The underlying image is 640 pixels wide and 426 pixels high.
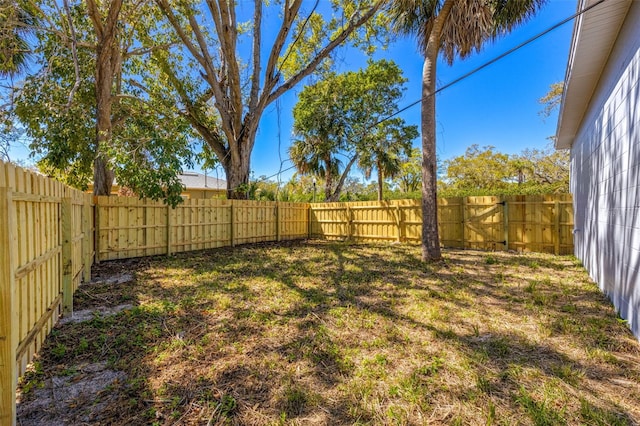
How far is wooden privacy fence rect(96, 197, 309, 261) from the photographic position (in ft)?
→ 22.2

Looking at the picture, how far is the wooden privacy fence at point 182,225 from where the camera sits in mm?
6755

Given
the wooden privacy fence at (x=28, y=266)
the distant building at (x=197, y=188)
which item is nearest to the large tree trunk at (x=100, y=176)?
the wooden privacy fence at (x=28, y=266)

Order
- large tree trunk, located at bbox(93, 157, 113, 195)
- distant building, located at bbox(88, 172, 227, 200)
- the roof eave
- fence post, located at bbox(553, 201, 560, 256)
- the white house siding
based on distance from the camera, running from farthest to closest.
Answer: distant building, located at bbox(88, 172, 227, 200)
large tree trunk, located at bbox(93, 157, 113, 195)
fence post, located at bbox(553, 201, 560, 256)
the roof eave
the white house siding

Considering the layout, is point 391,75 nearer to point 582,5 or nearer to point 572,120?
point 572,120

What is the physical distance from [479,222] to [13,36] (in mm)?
12522

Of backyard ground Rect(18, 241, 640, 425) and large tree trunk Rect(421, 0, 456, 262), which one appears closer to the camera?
backyard ground Rect(18, 241, 640, 425)

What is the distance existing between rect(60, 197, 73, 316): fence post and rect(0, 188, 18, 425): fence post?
6.49 ft

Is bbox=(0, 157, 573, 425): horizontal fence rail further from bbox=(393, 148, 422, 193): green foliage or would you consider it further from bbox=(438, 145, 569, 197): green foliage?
bbox=(393, 148, 422, 193): green foliage

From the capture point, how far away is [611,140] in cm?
372

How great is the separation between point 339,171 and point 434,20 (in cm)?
1031

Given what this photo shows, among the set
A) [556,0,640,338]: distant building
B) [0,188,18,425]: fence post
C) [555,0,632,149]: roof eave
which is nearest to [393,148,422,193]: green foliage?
[555,0,632,149]: roof eave

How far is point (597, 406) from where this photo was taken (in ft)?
5.98

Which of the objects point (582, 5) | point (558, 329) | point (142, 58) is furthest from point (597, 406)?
point (142, 58)

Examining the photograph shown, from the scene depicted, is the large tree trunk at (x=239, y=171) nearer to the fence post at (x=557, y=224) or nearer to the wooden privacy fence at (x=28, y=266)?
the wooden privacy fence at (x=28, y=266)
